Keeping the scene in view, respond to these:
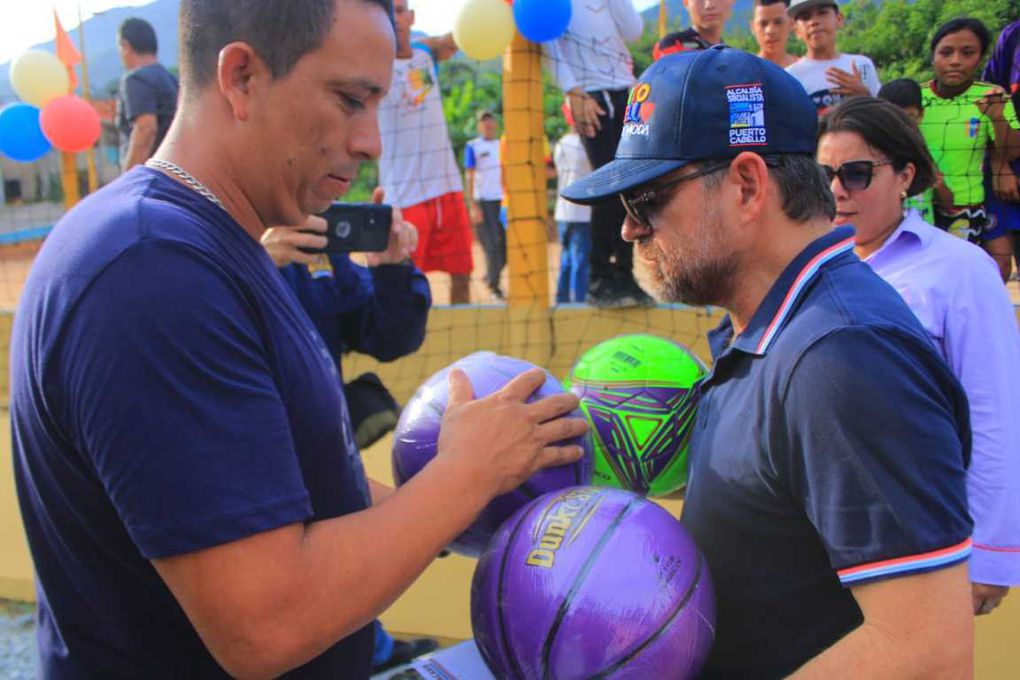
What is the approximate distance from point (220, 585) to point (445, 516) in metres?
0.39

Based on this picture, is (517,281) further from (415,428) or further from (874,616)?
(874,616)

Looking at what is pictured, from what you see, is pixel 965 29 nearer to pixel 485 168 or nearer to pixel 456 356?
pixel 456 356

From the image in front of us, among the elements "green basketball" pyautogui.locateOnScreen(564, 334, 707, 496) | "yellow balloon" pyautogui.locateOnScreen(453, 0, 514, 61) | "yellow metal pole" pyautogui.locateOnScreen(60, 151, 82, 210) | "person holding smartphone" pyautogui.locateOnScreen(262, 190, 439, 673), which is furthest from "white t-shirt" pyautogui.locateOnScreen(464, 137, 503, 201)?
"green basketball" pyautogui.locateOnScreen(564, 334, 707, 496)

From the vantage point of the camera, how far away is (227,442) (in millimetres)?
1317

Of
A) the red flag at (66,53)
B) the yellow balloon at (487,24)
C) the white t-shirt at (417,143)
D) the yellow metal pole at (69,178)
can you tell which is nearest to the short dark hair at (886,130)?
the yellow balloon at (487,24)

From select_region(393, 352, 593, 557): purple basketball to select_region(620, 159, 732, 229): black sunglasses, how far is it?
0.42 meters

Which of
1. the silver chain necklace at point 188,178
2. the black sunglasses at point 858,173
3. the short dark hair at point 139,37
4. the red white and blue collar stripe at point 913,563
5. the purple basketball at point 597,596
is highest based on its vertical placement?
the short dark hair at point 139,37

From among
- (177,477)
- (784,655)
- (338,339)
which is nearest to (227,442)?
(177,477)

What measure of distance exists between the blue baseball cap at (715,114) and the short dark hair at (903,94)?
9.18 feet

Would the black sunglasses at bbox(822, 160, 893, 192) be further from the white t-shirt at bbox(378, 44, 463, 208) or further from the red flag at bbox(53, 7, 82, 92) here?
the red flag at bbox(53, 7, 82, 92)

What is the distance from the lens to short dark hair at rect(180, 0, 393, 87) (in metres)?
1.55

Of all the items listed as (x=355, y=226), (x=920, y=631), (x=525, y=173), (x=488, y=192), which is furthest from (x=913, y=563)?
(x=488, y=192)

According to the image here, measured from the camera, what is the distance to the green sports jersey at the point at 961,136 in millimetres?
4453

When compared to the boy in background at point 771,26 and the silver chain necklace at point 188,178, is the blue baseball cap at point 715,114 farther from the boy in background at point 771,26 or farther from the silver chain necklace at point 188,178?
the boy in background at point 771,26
